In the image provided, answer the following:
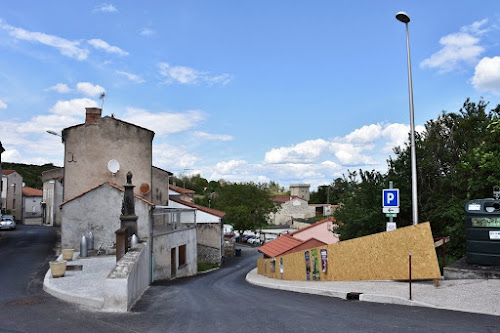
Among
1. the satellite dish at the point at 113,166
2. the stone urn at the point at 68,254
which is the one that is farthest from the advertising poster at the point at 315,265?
the satellite dish at the point at 113,166

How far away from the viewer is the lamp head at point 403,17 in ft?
42.9

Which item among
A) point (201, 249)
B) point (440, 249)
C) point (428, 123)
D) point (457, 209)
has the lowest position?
point (201, 249)

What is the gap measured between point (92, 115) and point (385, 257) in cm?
2060

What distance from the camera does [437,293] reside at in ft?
33.2

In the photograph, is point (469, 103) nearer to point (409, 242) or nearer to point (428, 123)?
point (428, 123)

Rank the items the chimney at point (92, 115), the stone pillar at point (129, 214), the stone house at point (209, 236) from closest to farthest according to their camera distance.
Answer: the stone pillar at point (129, 214)
the chimney at point (92, 115)
the stone house at point (209, 236)

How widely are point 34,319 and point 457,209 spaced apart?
12373 millimetres

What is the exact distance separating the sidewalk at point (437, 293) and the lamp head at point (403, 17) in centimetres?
792

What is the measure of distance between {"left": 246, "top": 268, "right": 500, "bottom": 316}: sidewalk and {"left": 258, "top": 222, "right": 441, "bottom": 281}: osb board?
322 mm

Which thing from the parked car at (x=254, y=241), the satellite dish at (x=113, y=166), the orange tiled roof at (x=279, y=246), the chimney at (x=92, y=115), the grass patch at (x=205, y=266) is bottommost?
the parked car at (x=254, y=241)

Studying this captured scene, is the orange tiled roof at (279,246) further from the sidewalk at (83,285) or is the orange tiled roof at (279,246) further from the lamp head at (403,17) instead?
the lamp head at (403,17)

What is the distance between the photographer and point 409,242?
11688mm

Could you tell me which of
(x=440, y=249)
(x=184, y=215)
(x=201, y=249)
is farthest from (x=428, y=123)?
(x=201, y=249)

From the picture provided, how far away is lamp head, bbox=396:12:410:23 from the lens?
13087 millimetres
